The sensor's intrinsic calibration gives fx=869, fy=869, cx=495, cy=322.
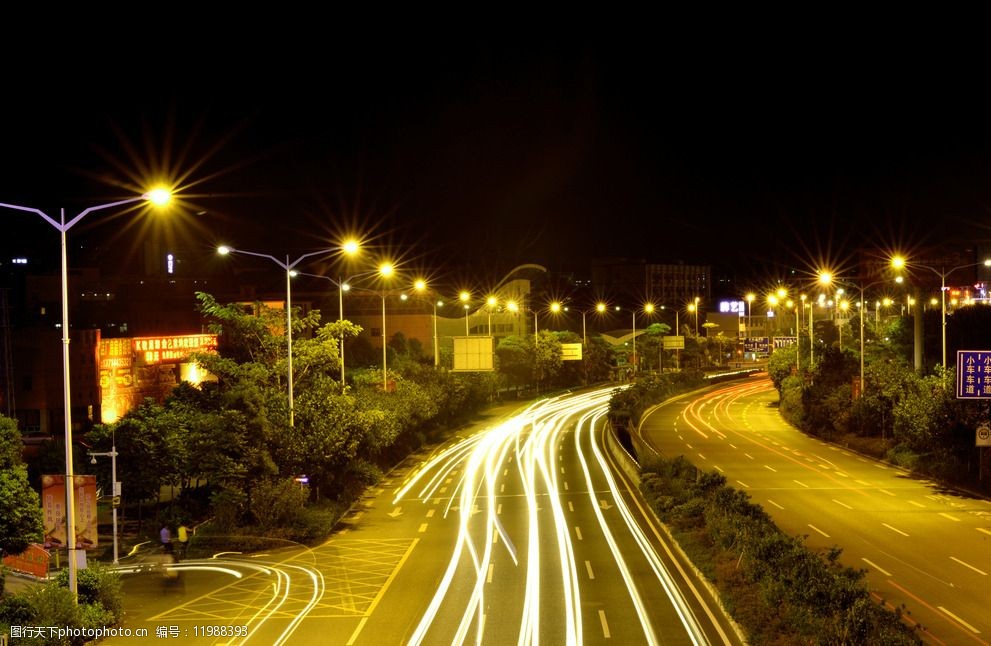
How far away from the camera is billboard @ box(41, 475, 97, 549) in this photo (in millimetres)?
17016

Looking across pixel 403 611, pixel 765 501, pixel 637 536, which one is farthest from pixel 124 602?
pixel 765 501

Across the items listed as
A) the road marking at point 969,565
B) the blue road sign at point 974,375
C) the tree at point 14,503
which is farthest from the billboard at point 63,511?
the blue road sign at point 974,375

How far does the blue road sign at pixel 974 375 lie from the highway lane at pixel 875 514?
4461mm

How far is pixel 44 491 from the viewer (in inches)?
674

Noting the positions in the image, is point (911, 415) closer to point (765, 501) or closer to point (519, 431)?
point (765, 501)

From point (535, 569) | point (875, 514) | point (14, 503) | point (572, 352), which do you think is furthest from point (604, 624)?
point (572, 352)

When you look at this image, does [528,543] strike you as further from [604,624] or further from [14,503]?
[14,503]

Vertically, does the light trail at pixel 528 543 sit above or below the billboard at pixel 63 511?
below

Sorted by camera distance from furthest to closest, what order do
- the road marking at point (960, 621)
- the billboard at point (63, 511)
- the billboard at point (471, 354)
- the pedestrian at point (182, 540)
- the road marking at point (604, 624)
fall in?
the billboard at point (471, 354) → the pedestrian at point (182, 540) → the road marking at point (960, 621) → the road marking at point (604, 624) → the billboard at point (63, 511)

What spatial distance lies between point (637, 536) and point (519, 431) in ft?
117

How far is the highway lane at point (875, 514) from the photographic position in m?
21.1

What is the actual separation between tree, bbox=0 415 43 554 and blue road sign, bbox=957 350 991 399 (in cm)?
3251

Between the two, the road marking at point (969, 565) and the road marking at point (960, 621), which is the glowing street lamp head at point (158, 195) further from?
the road marking at point (969, 565)

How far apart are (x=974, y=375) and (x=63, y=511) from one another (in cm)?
3234
